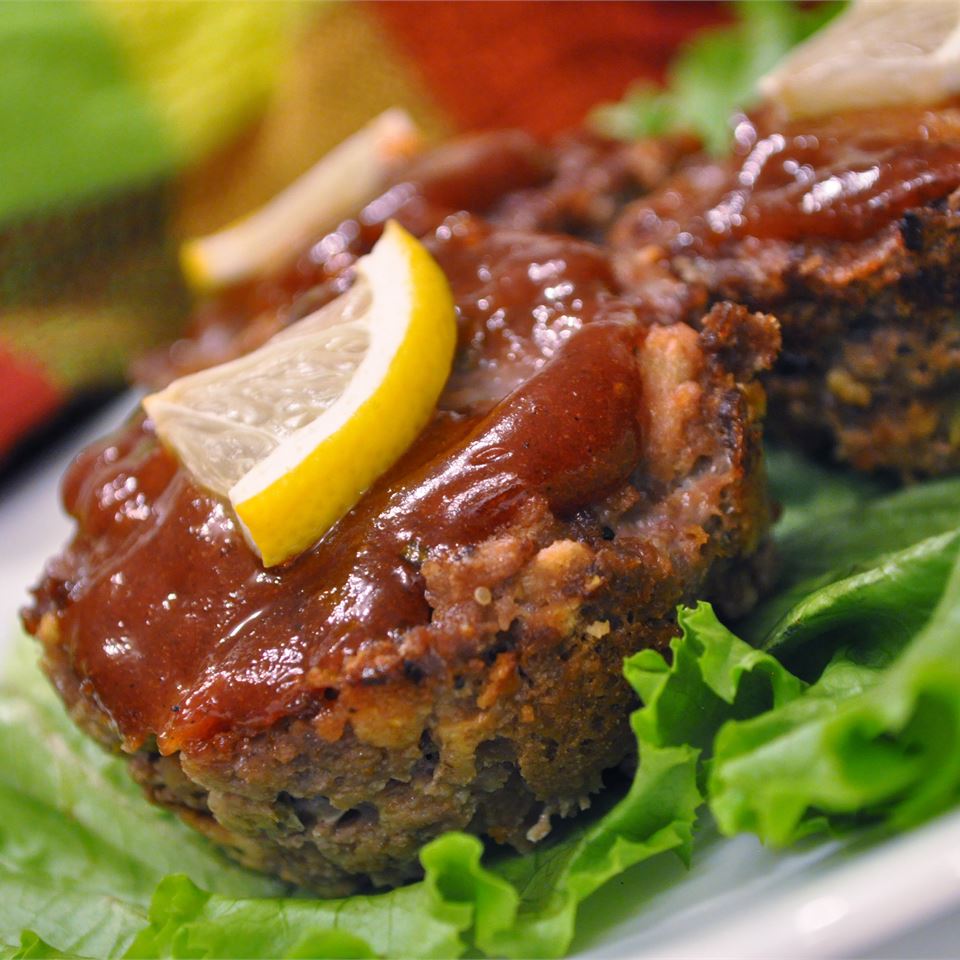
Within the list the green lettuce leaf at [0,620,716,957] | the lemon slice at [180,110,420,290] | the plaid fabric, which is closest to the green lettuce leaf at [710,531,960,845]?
the green lettuce leaf at [0,620,716,957]

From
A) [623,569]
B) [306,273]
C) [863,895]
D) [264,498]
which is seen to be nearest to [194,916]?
[264,498]

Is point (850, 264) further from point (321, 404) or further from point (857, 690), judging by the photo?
point (321, 404)

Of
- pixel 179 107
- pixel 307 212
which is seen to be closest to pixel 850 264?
pixel 307 212

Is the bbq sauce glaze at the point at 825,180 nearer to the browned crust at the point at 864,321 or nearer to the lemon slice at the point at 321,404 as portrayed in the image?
the browned crust at the point at 864,321

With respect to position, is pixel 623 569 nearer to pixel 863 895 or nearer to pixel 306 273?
pixel 863 895

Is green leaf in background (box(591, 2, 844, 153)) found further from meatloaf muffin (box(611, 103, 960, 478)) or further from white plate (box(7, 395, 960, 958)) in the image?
white plate (box(7, 395, 960, 958))
